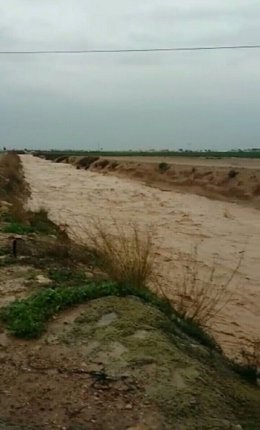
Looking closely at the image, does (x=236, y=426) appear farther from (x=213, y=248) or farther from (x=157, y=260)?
(x=213, y=248)

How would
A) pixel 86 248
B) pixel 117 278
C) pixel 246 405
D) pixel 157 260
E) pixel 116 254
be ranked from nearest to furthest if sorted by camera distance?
pixel 246 405 → pixel 117 278 → pixel 116 254 → pixel 86 248 → pixel 157 260

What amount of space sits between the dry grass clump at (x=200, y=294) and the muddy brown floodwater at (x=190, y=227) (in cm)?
16

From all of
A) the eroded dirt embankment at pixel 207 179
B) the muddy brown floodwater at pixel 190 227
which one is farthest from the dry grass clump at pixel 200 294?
the eroded dirt embankment at pixel 207 179

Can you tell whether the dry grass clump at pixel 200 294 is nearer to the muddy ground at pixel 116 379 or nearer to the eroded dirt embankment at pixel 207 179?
the muddy ground at pixel 116 379

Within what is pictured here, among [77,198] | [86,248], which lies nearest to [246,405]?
[86,248]

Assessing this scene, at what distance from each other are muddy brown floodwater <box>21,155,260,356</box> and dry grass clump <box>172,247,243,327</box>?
0.16 metres

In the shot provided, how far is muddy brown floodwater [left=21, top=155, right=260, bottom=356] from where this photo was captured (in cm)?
1249

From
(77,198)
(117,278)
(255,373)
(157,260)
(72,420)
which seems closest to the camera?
(72,420)

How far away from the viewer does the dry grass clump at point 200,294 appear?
29.0 ft

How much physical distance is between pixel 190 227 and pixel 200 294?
18.1 metres

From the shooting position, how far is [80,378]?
19.3 ft

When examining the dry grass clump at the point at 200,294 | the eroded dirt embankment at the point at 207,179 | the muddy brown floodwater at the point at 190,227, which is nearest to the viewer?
the dry grass clump at the point at 200,294

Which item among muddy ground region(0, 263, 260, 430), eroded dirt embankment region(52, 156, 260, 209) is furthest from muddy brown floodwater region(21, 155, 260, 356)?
muddy ground region(0, 263, 260, 430)

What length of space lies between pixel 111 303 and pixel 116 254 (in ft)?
8.59
